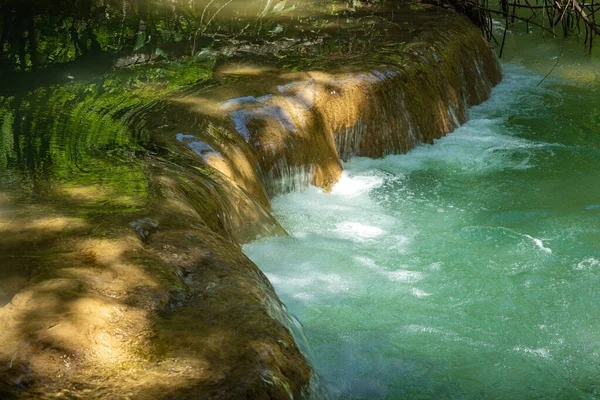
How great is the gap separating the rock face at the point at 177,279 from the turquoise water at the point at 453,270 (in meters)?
0.45

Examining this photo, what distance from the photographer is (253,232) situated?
Answer: 4.79 meters

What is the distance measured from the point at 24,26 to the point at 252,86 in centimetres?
310

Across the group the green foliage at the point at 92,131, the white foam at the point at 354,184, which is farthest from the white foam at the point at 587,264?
the green foliage at the point at 92,131

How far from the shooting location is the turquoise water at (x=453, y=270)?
12.6 feet

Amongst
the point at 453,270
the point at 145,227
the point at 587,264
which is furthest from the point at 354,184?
the point at 145,227

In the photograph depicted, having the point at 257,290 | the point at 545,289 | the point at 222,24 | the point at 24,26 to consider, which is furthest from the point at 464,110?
the point at 257,290

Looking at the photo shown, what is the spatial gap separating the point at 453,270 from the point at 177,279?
2286mm

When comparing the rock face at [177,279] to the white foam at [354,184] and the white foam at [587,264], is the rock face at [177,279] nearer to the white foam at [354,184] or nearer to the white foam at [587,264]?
the white foam at [354,184]

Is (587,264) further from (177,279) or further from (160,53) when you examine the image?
(160,53)

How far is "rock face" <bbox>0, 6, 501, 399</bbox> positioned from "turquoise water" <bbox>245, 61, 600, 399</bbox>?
45 centimetres

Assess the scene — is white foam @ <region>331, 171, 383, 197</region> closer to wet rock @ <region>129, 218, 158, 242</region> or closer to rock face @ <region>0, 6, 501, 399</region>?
rock face @ <region>0, 6, 501, 399</region>

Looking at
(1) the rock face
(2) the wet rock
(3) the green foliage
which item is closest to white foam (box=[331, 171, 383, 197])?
(1) the rock face

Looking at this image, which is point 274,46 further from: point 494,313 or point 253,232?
point 494,313

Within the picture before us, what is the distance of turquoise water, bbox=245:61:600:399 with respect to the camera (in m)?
3.83
